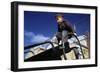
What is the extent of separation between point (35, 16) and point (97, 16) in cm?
43

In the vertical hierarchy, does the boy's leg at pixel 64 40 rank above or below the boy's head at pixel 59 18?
below

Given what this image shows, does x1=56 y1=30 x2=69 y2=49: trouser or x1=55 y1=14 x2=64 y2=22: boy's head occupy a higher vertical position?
x1=55 y1=14 x2=64 y2=22: boy's head

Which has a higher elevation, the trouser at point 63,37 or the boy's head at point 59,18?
the boy's head at point 59,18

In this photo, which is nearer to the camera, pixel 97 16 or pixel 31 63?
pixel 31 63

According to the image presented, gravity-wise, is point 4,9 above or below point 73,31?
above

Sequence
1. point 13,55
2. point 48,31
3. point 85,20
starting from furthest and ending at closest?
point 85,20 < point 48,31 < point 13,55

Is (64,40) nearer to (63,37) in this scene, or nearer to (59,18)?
(63,37)

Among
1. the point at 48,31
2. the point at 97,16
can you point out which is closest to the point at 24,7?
the point at 48,31

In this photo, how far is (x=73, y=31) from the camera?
5.31ft

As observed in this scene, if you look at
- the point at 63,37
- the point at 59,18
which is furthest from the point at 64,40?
the point at 59,18

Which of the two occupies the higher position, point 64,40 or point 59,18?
point 59,18

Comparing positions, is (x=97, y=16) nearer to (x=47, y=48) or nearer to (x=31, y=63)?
(x=47, y=48)

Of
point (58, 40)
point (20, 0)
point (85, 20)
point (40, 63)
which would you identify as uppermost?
point (20, 0)

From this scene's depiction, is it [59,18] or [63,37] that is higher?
[59,18]
